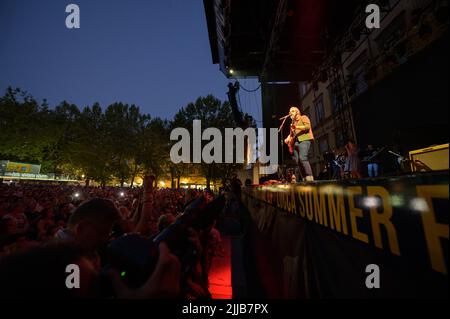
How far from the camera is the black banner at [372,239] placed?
85 cm

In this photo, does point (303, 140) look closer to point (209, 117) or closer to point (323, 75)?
point (323, 75)

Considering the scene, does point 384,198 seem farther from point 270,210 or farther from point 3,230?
point 3,230

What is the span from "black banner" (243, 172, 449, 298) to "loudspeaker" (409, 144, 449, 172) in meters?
6.48

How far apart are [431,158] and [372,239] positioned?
25.5 ft

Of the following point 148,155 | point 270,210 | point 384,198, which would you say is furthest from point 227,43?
point 148,155

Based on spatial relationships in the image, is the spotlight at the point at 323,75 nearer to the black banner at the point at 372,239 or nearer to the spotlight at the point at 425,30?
the spotlight at the point at 425,30

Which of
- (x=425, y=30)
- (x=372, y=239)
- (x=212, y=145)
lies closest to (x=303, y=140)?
(x=372, y=239)

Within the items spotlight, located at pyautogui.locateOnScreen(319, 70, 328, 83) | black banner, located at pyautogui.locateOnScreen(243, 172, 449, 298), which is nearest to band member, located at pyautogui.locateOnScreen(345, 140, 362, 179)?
black banner, located at pyautogui.locateOnScreen(243, 172, 449, 298)

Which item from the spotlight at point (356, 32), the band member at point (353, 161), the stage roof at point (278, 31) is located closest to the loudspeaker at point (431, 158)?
the band member at point (353, 161)

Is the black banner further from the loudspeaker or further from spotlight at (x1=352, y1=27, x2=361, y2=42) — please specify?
spotlight at (x1=352, y1=27, x2=361, y2=42)

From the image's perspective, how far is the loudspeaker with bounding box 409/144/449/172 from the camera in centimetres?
593

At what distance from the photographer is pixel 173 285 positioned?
99cm

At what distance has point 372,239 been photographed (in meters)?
1.18
